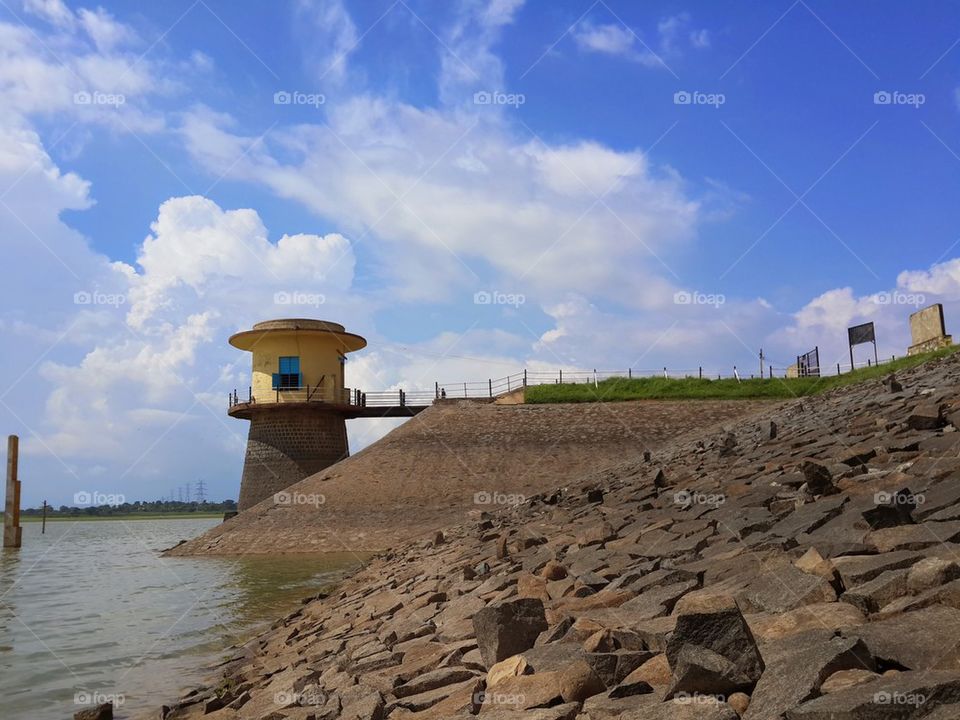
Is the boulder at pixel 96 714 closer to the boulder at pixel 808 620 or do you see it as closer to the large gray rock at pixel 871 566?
the boulder at pixel 808 620

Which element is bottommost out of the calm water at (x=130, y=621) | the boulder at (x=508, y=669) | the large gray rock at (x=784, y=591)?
the calm water at (x=130, y=621)

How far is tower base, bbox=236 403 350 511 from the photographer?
3916cm

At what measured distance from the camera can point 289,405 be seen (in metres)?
39.2

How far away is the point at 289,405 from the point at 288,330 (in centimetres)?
373

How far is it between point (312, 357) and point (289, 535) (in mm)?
12159

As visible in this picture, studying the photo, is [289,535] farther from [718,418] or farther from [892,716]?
[892,716]

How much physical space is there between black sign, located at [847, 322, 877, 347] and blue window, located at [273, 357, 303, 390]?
27.3 meters

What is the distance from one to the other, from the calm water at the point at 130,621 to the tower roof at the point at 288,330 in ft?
45.5


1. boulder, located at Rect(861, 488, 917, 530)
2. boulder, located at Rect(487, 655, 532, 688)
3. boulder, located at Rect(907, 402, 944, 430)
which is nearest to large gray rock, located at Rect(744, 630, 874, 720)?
boulder, located at Rect(487, 655, 532, 688)

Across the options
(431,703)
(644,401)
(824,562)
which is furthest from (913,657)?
(644,401)

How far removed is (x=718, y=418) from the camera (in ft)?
→ 116

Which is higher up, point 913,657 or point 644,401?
point 644,401

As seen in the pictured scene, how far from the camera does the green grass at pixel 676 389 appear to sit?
125 ft

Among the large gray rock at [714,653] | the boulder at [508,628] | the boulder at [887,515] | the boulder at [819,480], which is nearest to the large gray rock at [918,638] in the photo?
the large gray rock at [714,653]
